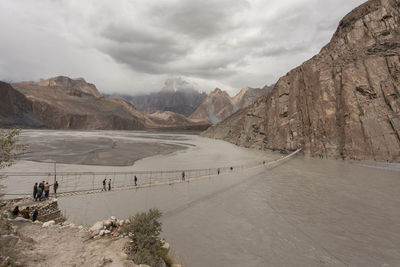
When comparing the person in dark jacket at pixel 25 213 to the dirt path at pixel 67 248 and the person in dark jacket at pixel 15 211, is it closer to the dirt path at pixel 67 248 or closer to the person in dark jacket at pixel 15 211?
the person in dark jacket at pixel 15 211

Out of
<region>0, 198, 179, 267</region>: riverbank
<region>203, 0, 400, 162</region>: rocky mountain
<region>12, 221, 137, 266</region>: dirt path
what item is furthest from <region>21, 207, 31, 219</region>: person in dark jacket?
<region>203, 0, 400, 162</region>: rocky mountain

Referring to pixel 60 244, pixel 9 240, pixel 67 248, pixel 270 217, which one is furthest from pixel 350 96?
pixel 9 240

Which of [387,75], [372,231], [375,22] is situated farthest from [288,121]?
[372,231]

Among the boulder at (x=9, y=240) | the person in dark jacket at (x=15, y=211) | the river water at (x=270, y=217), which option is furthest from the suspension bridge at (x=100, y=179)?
the boulder at (x=9, y=240)

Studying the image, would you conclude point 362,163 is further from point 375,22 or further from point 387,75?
point 375,22

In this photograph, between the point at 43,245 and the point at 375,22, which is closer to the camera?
the point at 43,245
